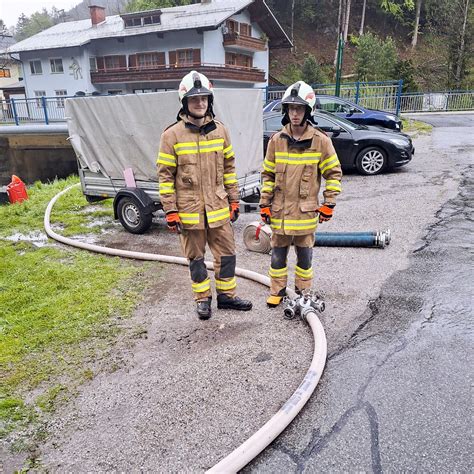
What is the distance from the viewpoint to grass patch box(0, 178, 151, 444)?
299 centimetres

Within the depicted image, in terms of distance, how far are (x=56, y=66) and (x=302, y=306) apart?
39308 mm

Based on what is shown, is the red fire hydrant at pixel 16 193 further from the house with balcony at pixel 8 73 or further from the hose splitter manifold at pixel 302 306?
the house with balcony at pixel 8 73

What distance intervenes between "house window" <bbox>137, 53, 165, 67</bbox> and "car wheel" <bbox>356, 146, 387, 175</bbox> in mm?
27243

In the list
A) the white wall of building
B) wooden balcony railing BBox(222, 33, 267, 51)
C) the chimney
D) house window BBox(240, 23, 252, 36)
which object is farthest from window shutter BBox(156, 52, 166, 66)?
the chimney

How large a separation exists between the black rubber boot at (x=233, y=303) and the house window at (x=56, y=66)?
38142 millimetres

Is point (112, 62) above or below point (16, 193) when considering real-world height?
above

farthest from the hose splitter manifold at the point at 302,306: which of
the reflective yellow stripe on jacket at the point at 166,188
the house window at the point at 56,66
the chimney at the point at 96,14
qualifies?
the chimney at the point at 96,14

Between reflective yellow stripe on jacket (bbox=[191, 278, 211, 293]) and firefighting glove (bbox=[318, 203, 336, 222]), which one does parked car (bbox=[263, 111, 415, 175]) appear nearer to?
firefighting glove (bbox=[318, 203, 336, 222])

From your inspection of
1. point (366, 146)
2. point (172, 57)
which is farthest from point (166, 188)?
point (172, 57)

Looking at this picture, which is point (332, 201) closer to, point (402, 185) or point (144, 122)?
point (144, 122)

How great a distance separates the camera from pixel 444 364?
310cm

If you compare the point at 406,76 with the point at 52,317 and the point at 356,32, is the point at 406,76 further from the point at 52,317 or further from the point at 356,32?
the point at 52,317

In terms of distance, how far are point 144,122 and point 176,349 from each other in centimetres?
380

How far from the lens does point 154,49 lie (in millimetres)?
32844
